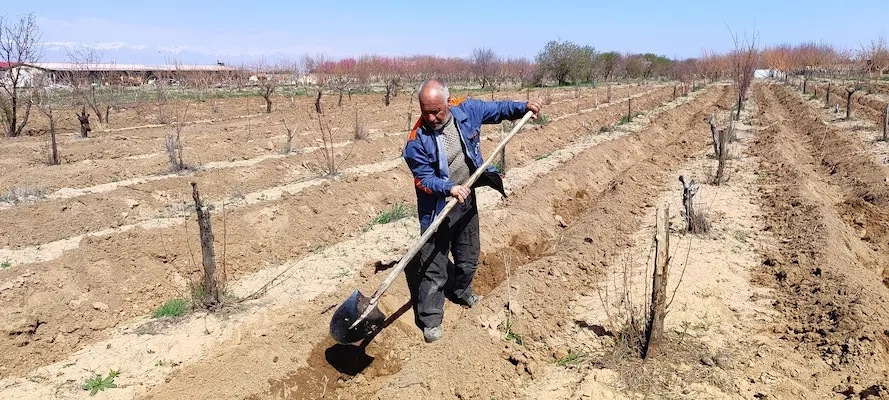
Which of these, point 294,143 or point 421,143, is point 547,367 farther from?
point 294,143

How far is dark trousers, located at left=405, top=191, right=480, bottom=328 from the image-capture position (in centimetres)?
406

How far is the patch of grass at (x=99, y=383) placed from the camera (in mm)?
3670

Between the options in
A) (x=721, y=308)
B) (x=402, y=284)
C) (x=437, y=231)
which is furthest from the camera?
(x=402, y=284)

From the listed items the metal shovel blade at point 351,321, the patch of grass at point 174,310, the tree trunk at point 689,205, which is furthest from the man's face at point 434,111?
the tree trunk at point 689,205

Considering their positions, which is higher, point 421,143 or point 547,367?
point 421,143

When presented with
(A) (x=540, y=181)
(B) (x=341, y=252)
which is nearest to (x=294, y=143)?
(A) (x=540, y=181)

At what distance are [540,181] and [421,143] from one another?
5.08 meters

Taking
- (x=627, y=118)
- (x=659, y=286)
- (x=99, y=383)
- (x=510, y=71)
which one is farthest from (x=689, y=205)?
(x=510, y=71)

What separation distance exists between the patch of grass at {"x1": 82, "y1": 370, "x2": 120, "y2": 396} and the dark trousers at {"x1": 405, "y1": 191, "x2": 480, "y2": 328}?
80.8 inches

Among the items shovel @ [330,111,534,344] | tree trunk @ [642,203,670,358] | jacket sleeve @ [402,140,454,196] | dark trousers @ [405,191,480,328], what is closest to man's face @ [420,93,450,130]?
jacket sleeve @ [402,140,454,196]

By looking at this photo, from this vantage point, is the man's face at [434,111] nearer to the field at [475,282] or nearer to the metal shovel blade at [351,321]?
the metal shovel blade at [351,321]

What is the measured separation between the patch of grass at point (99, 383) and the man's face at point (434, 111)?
8.61ft

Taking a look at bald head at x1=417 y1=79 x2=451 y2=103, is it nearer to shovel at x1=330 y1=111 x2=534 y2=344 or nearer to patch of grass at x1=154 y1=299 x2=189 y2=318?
shovel at x1=330 y1=111 x2=534 y2=344

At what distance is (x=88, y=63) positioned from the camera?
648 inches
